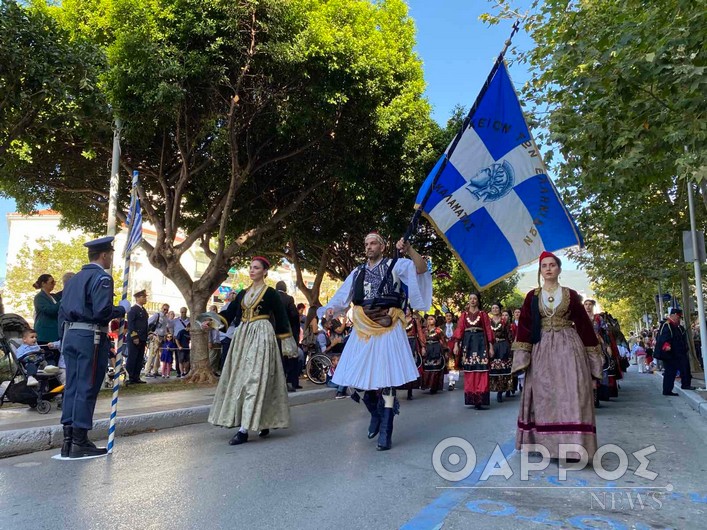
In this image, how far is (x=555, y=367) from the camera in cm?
526

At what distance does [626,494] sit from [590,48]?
5.83 metres

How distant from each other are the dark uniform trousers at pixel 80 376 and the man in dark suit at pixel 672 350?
11.7m

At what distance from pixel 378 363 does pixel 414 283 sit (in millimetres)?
900

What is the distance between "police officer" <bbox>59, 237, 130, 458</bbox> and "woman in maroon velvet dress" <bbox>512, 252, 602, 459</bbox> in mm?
3857

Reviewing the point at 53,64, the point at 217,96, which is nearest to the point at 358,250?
the point at 217,96

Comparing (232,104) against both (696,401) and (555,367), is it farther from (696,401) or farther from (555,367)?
(696,401)

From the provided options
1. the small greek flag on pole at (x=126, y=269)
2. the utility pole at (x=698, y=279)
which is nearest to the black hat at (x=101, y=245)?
the small greek flag on pole at (x=126, y=269)

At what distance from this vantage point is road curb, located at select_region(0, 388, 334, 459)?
5918 mm

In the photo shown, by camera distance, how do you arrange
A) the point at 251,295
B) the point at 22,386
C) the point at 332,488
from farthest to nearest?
1. the point at 22,386
2. the point at 251,295
3. the point at 332,488

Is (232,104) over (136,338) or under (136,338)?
over

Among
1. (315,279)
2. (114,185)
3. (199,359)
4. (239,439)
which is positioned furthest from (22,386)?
(315,279)

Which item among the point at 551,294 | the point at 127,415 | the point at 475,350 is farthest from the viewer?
the point at 475,350

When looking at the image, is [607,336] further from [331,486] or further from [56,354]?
[56,354]

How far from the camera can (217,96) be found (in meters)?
12.8
